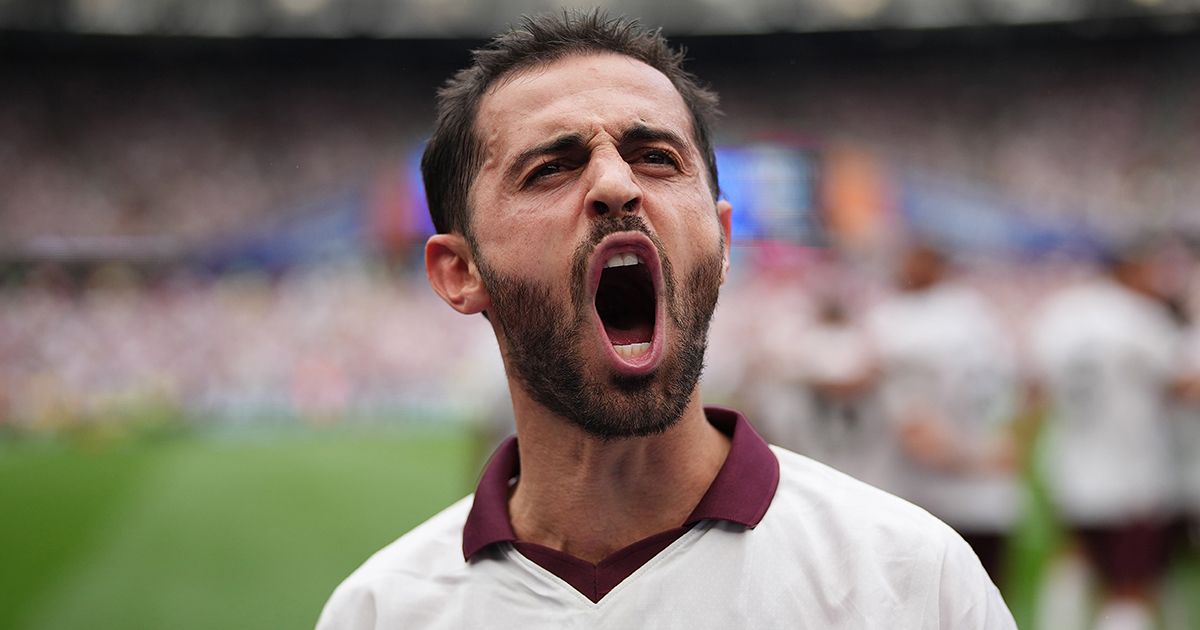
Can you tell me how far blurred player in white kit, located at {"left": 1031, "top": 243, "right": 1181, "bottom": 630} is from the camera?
531cm

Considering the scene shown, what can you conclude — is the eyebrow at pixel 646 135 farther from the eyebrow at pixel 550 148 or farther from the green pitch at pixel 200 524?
the green pitch at pixel 200 524

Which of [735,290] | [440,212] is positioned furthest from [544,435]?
[735,290]

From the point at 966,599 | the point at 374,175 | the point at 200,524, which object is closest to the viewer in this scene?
the point at 966,599

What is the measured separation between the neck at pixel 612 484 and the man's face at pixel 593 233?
0.09 meters

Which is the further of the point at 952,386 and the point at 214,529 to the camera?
the point at 214,529

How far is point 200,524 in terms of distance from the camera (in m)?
9.41

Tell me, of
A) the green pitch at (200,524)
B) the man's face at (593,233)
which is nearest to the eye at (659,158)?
the man's face at (593,233)

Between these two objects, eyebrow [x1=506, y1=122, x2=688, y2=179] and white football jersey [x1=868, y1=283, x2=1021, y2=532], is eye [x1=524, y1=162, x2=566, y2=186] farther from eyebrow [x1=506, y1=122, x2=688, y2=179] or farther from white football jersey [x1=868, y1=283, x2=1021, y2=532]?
white football jersey [x1=868, y1=283, x2=1021, y2=532]

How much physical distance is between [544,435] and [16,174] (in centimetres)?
2683

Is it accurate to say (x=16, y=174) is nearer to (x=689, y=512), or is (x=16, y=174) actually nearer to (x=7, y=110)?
(x=7, y=110)

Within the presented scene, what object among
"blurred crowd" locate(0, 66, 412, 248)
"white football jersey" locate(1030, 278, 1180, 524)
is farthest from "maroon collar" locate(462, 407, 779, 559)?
"blurred crowd" locate(0, 66, 412, 248)

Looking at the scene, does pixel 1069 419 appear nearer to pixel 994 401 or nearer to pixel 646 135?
pixel 994 401

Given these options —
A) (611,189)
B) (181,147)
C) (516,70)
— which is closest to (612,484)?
(611,189)

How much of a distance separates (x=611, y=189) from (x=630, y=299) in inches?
17.1
